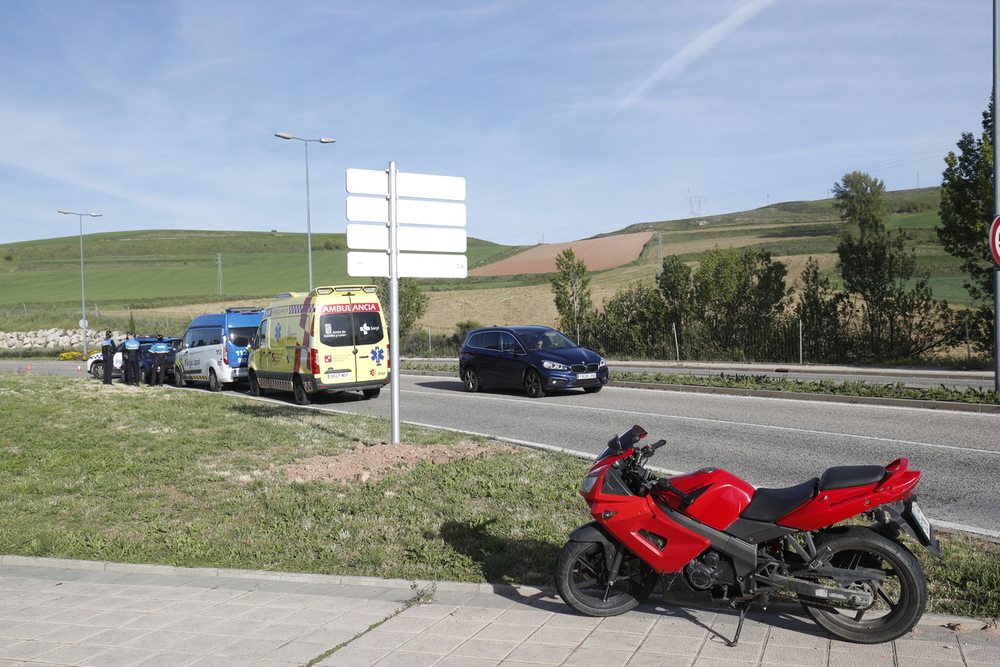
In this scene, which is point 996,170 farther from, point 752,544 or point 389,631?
point 389,631

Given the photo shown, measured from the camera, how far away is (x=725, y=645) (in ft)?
13.6

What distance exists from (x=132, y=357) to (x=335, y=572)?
2006 centimetres

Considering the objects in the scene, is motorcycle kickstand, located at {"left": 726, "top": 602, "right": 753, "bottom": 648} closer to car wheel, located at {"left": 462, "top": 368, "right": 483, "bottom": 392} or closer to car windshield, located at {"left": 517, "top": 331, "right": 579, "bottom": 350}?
car windshield, located at {"left": 517, "top": 331, "right": 579, "bottom": 350}

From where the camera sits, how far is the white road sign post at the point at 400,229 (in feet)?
30.7

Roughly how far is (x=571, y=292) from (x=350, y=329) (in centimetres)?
1661

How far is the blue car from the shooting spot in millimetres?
17266

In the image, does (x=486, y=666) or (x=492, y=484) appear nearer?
(x=486, y=666)

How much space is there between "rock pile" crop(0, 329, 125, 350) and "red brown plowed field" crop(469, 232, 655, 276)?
3248cm

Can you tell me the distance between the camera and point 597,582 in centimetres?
472

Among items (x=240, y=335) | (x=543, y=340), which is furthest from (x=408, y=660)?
(x=240, y=335)

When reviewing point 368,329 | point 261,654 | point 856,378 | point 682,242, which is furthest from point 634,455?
point 682,242

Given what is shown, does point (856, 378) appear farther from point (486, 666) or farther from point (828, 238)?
point (828, 238)

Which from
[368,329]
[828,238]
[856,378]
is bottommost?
[856,378]

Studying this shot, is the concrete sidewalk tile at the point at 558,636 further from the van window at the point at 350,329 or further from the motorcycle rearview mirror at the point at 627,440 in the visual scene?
the van window at the point at 350,329
